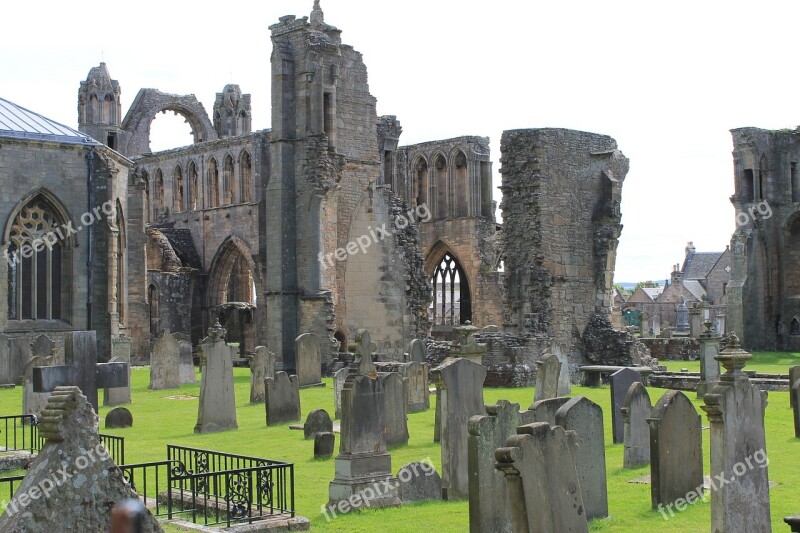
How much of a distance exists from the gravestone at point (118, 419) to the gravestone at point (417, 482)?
8.69m

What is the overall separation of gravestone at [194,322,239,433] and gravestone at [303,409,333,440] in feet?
6.58

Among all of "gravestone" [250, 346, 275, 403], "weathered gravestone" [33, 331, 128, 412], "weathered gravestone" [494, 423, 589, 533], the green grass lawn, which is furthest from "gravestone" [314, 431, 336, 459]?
"gravestone" [250, 346, 275, 403]

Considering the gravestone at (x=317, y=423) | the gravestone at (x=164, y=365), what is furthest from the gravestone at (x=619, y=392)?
the gravestone at (x=164, y=365)

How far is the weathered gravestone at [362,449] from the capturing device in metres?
12.5

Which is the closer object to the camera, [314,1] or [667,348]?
[314,1]

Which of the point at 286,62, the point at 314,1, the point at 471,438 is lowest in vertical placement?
the point at 471,438

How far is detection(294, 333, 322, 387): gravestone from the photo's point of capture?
1118 inches

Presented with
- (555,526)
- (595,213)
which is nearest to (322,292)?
(595,213)

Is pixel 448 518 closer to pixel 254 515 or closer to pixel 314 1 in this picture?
pixel 254 515

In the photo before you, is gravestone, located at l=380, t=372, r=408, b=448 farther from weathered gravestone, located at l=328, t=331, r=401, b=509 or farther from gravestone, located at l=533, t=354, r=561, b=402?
gravestone, located at l=533, t=354, r=561, b=402

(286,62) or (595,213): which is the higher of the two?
(286,62)

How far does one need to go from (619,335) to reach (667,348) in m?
11.1

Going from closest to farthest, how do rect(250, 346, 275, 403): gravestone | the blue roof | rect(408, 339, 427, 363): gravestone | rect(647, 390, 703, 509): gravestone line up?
1. rect(647, 390, 703, 509): gravestone
2. rect(250, 346, 275, 403): gravestone
3. rect(408, 339, 427, 363): gravestone
4. the blue roof

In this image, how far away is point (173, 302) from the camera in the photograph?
5053 centimetres
